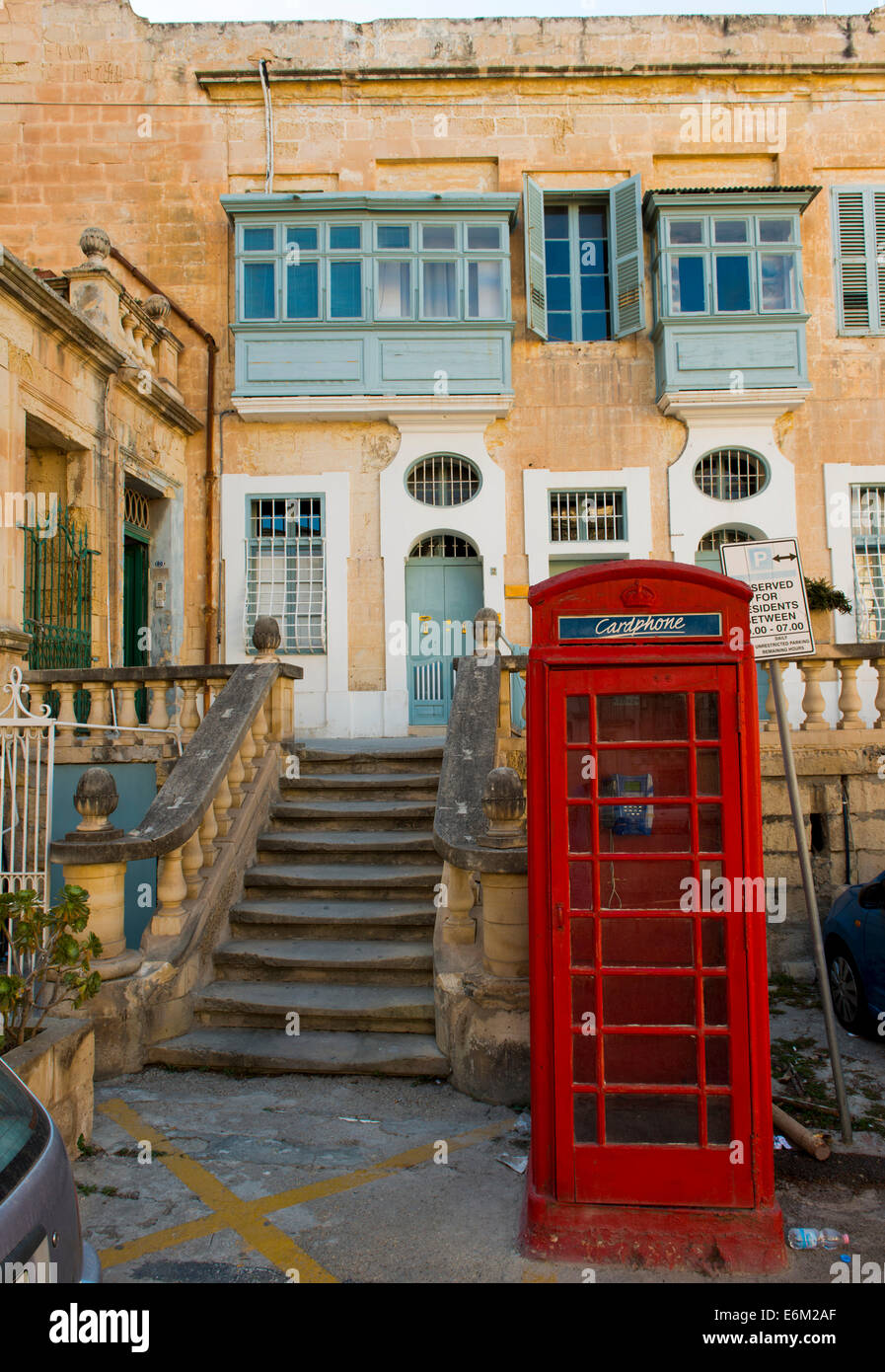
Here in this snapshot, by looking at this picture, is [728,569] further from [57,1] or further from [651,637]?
[57,1]

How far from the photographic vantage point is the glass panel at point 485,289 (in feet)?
45.2

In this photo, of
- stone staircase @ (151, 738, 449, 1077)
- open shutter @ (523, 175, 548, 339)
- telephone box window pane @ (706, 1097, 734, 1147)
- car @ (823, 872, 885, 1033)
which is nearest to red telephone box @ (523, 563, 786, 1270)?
telephone box window pane @ (706, 1097, 734, 1147)

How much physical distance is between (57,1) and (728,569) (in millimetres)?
15722

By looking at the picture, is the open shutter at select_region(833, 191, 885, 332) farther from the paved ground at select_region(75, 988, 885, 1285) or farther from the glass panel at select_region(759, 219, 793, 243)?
the paved ground at select_region(75, 988, 885, 1285)

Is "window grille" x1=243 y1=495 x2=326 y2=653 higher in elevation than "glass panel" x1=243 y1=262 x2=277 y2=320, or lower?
lower

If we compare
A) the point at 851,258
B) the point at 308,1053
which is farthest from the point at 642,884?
the point at 851,258

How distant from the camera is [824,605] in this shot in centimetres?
1316

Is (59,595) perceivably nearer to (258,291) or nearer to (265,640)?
(265,640)

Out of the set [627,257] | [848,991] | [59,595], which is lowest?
[848,991]

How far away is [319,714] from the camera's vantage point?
1354 centimetres

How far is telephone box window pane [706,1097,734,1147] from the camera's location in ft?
11.6

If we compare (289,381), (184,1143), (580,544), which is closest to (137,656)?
(289,381)

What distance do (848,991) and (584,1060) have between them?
3.55 metres

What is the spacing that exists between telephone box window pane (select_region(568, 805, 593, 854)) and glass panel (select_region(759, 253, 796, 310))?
12.6m
